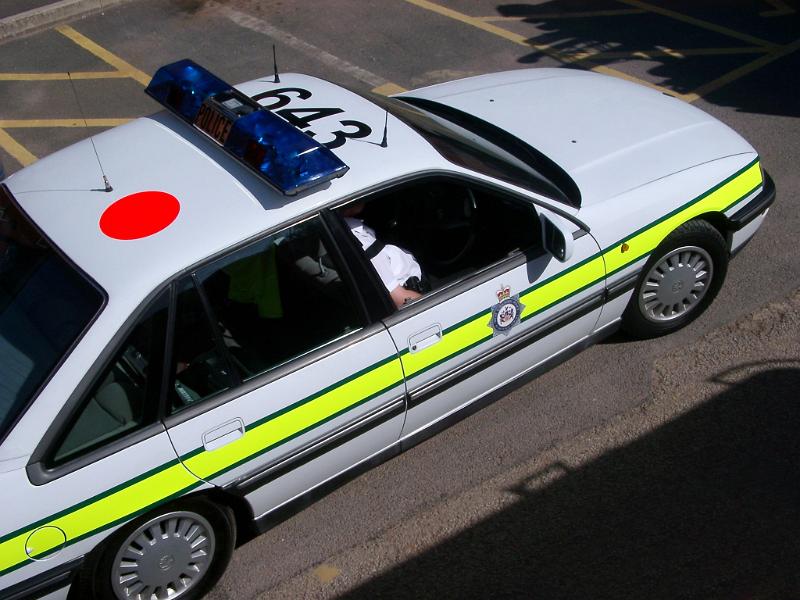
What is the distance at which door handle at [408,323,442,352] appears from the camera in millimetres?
3705

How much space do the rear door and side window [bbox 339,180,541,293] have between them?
0.39 metres

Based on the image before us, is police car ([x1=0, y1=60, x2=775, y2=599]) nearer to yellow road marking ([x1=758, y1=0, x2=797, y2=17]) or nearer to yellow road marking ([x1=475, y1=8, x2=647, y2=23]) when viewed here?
yellow road marking ([x1=475, y1=8, x2=647, y2=23])

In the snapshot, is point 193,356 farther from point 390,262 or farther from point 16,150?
point 16,150

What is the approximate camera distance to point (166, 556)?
3.47 meters

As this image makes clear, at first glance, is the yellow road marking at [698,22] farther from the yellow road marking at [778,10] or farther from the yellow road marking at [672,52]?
the yellow road marking at [778,10]

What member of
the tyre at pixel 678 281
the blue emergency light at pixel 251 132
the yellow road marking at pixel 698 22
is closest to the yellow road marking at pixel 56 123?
the blue emergency light at pixel 251 132

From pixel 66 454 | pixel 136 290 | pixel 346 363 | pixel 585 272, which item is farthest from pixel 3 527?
pixel 585 272

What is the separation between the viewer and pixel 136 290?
3158 millimetres

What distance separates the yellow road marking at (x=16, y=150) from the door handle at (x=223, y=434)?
4.45 meters

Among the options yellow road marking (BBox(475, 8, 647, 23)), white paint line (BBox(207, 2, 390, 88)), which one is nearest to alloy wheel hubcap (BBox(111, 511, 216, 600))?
white paint line (BBox(207, 2, 390, 88))

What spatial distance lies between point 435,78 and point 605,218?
165 inches

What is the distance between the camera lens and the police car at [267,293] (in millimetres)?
3135

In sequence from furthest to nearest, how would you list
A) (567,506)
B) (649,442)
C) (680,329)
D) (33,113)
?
(33,113) → (680,329) → (649,442) → (567,506)

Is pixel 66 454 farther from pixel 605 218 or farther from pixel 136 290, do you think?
pixel 605 218
